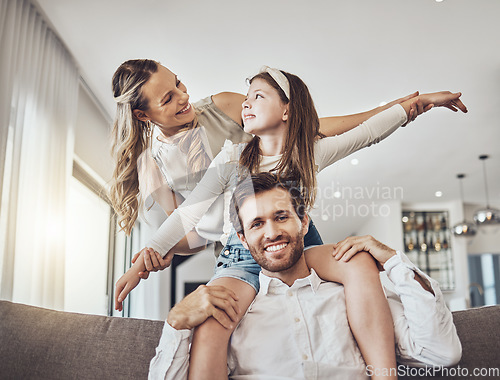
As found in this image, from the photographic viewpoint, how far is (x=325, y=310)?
1384 mm

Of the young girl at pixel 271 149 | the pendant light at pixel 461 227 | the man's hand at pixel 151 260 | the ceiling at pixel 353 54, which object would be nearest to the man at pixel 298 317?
the young girl at pixel 271 149

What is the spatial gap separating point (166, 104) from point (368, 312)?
0.95 metres

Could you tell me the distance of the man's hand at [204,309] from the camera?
4.18 feet

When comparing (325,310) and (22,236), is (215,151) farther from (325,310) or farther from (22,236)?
(22,236)

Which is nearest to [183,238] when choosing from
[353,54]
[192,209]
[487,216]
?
[192,209]

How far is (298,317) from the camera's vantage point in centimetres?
137

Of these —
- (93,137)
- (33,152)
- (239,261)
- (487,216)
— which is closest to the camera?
(239,261)

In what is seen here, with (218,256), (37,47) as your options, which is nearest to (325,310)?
(218,256)

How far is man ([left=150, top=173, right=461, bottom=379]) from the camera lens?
49.7 inches

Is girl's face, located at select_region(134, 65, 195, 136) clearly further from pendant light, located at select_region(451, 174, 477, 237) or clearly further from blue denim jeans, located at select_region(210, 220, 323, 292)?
pendant light, located at select_region(451, 174, 477, 237)

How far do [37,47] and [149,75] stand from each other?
0.81 meters

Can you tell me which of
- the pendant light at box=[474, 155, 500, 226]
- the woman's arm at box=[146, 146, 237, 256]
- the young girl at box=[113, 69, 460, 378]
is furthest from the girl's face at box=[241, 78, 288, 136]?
the pendant light at box=[474, 155, 500, 226]

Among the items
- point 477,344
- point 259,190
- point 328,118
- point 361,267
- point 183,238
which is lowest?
point 477,344

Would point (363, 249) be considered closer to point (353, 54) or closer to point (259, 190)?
point (259, 190)
